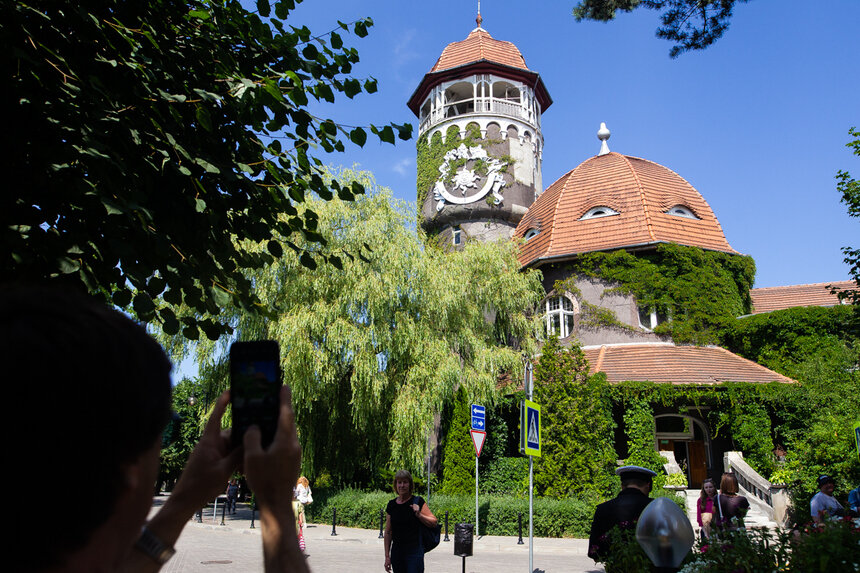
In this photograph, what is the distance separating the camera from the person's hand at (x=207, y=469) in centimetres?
139

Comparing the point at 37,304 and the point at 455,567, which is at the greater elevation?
the point at 37,304

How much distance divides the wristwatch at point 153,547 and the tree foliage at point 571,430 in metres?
19.8

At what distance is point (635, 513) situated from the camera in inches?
266

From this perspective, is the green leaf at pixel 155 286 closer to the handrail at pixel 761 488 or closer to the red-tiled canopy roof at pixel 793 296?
the handrail at pixel 761 488

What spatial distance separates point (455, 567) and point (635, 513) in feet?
23.1

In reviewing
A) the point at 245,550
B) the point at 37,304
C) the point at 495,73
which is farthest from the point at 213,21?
the point at 495,73

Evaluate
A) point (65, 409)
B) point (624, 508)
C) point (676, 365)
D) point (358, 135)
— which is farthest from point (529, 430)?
point (676, 365)

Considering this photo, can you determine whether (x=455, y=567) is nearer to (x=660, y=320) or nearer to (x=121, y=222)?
(x=121, y=222)

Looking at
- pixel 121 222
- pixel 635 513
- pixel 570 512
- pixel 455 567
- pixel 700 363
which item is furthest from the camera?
pixel 700 363

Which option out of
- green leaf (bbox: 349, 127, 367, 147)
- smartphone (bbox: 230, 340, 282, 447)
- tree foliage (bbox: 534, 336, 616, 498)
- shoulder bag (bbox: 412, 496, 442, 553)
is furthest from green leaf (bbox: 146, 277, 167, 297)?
tree foliage (bbox: 534, 336, 616, 498)

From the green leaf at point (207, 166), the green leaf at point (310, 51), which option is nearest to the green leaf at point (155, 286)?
the green leaf at point (207, 166)

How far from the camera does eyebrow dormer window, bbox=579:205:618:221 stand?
2885cm

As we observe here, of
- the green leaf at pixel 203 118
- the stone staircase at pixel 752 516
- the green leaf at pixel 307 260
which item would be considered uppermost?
the green leaf at pixel 203 118

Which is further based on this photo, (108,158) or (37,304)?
(108,158)
